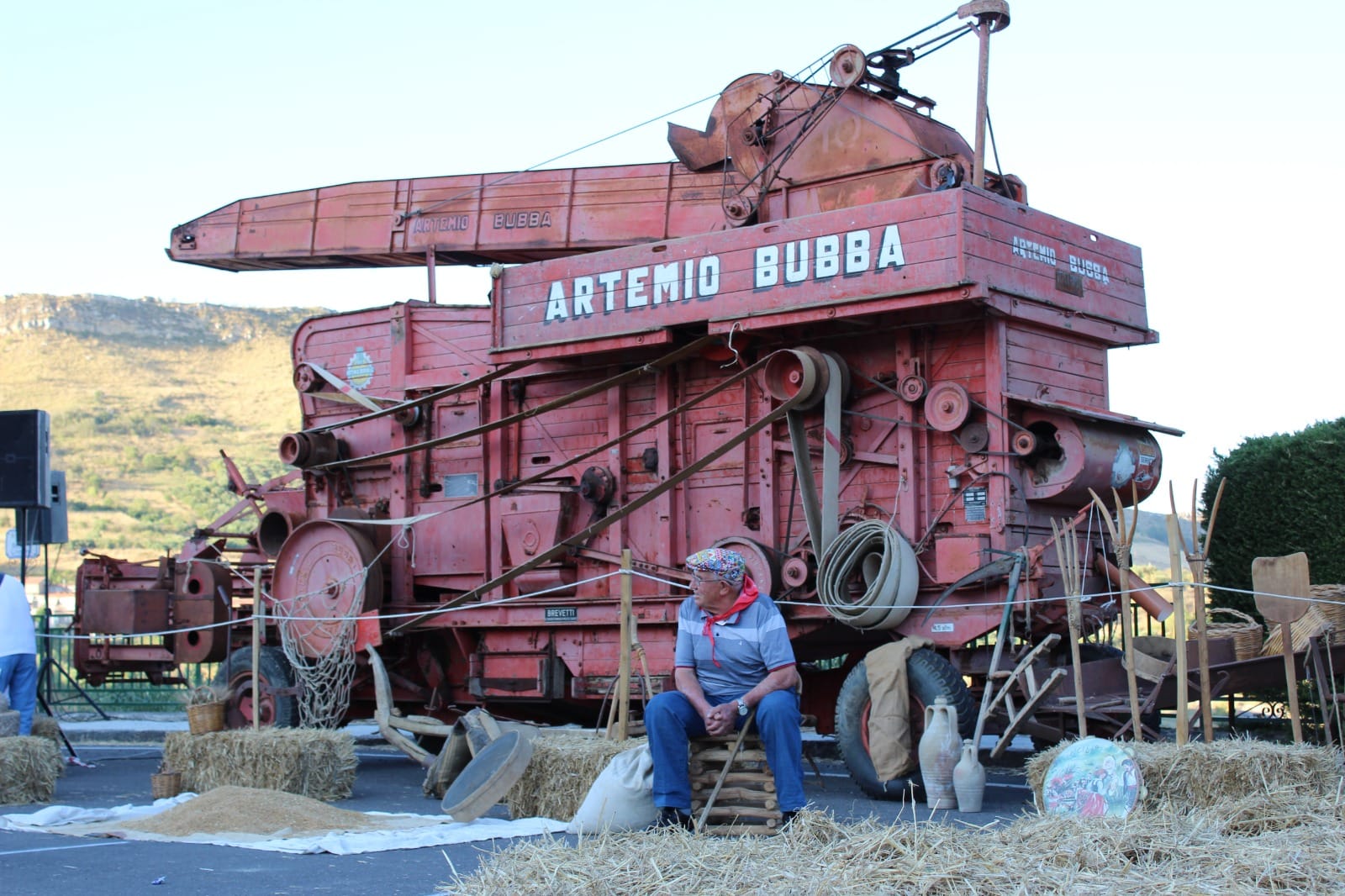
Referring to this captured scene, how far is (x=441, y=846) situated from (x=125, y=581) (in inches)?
340

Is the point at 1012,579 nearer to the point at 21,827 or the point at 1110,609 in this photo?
the point at 1110,609

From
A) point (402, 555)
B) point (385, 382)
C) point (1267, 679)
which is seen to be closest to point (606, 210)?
point (385, 382)

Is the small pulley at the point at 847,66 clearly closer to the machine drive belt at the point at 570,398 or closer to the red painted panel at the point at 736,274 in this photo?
the red painted panel at the point at 736,274

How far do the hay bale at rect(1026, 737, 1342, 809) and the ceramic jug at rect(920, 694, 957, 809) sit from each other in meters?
1.91

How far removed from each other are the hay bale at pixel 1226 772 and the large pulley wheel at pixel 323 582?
774 cm

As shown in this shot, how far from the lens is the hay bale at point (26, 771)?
10.4 metres

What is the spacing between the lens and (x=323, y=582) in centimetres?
1420

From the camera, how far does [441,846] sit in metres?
8.37

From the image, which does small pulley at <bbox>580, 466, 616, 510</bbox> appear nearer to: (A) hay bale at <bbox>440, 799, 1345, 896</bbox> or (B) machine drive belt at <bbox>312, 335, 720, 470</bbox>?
(B) machine drive belt at <bbox>312, 335, 720, 470</bbox>

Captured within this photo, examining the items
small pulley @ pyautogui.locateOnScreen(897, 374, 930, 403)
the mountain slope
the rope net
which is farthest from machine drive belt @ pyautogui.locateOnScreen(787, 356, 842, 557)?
the mountain slope

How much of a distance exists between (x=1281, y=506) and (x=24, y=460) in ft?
40.1

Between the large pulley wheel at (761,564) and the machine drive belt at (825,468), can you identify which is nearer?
the machine drive belt at (825,468)

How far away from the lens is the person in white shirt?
40.9ft

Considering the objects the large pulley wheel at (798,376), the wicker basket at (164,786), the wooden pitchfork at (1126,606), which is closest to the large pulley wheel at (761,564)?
the large pulley wheel at (798,376)
